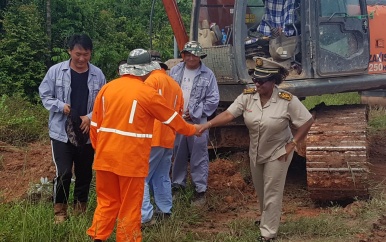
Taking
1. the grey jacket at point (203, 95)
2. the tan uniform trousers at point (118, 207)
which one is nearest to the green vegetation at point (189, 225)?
the tan uniform trousers at point (118, 207)

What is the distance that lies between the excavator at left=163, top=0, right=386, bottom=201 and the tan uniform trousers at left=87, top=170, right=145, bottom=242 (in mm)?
2293

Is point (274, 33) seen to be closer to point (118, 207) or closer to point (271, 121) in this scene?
point (271, 121)

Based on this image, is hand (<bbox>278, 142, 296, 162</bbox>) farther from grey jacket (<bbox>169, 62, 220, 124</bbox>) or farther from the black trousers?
the black trousers

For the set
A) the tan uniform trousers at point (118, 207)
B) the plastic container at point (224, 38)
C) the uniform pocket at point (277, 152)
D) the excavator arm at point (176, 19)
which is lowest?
the tan uniform trousers at point (118, 207)

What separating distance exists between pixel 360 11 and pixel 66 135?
425 centimetres

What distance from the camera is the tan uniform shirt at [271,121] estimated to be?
16.7ft

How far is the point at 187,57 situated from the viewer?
6301 millimetres

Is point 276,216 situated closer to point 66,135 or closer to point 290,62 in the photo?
point 66,135

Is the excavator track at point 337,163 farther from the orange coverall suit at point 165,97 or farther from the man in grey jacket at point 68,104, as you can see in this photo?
the man in grey jacket at point 68,104

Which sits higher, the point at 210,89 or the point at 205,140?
the point at 210,89

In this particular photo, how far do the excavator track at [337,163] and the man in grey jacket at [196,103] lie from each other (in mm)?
1088

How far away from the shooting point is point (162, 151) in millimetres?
5742

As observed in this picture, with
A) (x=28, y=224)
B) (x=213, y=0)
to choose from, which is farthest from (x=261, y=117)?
(x=213, y=0)

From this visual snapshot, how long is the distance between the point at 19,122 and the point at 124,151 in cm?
513
